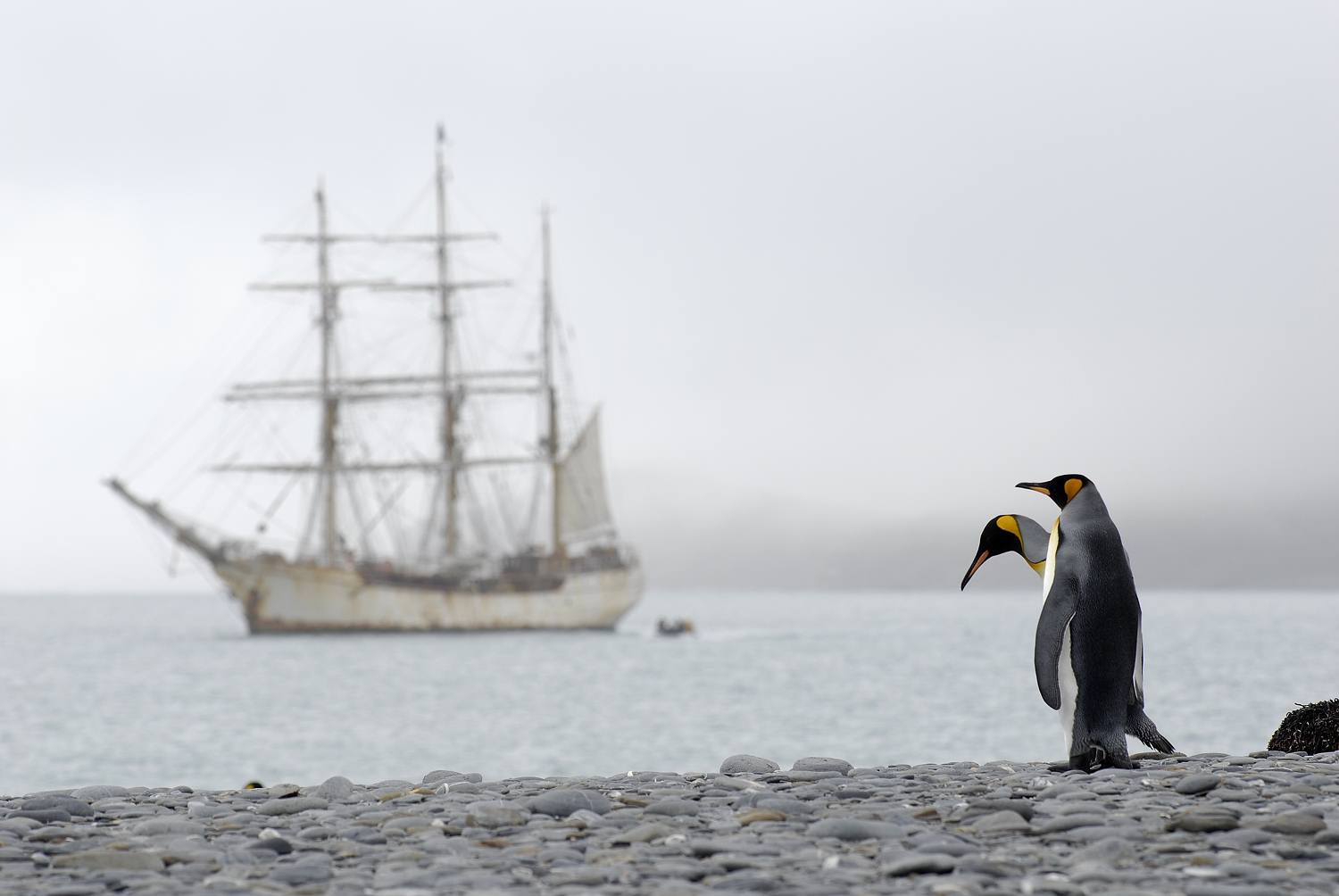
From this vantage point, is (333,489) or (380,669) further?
(333,489)

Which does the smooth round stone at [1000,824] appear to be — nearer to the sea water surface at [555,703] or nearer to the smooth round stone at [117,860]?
the smooth round stone at [117,860]

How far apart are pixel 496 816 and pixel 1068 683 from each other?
9.25 ft

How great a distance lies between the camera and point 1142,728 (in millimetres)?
6836

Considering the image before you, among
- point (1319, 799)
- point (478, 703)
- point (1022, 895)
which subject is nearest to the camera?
point (1022, 895)

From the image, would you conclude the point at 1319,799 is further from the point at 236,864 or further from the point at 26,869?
the point at 26,869

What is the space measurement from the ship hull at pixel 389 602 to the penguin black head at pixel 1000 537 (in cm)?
6906

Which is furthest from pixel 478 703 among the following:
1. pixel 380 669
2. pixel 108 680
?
pixel 108 680

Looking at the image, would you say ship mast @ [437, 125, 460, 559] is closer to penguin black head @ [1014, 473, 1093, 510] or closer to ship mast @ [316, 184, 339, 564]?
ship mast @ [316, 184, 339, 564]

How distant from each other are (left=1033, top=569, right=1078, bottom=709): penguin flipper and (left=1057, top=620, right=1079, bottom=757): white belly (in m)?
0.06

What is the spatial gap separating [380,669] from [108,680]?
496 inches

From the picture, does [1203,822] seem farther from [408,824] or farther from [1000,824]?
[408,824]

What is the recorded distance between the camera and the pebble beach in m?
4.31

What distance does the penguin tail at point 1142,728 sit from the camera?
6762mm

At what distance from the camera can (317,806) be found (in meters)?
5.86
